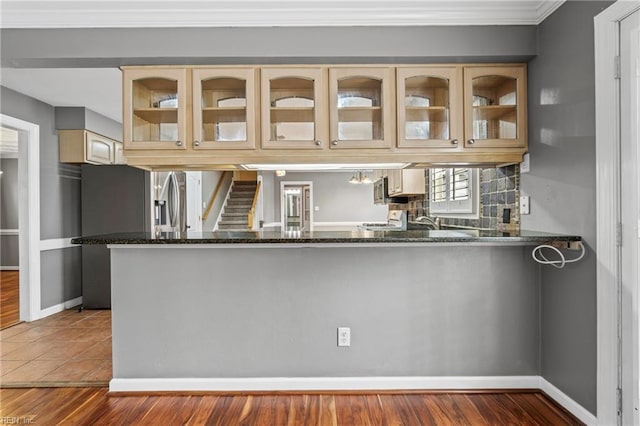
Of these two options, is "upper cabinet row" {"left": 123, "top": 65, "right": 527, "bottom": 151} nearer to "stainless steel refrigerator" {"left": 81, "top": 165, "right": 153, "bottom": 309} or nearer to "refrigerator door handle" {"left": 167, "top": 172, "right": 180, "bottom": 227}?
"stainless steel refrigerator" {"left": 81, "top": 165, "right": 153, "bottom": 309}

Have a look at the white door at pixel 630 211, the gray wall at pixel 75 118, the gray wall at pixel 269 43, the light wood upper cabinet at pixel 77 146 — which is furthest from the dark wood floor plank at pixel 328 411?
the gray wall at pixel 75 118

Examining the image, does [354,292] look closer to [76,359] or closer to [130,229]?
[76,359]

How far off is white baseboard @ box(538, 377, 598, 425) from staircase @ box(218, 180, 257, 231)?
6661mm

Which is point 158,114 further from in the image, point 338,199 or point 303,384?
point 338,199

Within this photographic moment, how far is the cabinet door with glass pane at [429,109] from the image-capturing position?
2.61 metres

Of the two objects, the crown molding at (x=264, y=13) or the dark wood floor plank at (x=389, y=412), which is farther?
the crown molding at (x=264, y=13)

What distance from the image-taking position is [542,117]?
248cm

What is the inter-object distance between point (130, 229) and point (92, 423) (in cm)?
285

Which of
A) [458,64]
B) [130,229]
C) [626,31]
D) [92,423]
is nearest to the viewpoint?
[626,31]

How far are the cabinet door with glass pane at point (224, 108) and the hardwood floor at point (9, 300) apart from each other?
10.8ft

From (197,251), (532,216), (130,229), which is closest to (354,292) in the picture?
(197,251)

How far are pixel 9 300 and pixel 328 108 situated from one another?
5347 millimetres

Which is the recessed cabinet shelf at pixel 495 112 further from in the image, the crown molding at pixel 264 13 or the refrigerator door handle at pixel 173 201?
the refrigerator door handle at pixel 173 201

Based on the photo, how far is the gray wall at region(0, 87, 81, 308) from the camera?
4.41m
